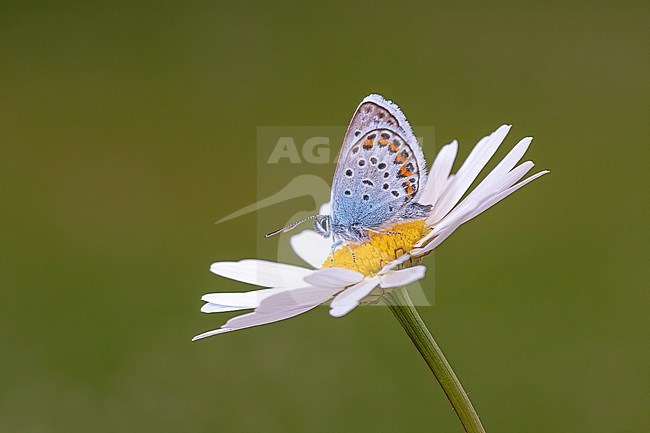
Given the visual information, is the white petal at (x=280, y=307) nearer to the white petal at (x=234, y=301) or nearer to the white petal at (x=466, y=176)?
the white petal at (x=234, y=301)

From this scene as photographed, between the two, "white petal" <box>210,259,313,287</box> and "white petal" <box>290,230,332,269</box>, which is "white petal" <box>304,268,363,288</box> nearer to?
"white petal" <box>210,259,313,287</box>

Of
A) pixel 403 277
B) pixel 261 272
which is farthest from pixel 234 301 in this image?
pixel 403 277

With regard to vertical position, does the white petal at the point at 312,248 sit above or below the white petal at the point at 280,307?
above

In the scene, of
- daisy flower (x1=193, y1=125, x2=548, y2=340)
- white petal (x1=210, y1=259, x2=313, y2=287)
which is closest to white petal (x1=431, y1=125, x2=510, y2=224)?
daisy flower (x1=193, y1=125, x2=548, y2=340)

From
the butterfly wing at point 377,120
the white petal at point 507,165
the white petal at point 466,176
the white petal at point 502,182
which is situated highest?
the butterfly wing at point 377,120

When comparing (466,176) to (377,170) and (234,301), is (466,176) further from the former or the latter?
(234,301)

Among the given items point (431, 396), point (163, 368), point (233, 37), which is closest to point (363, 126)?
point (431, 396)

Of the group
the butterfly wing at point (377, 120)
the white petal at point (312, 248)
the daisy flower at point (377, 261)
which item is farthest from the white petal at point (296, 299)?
the white petal at point (312, 248)
